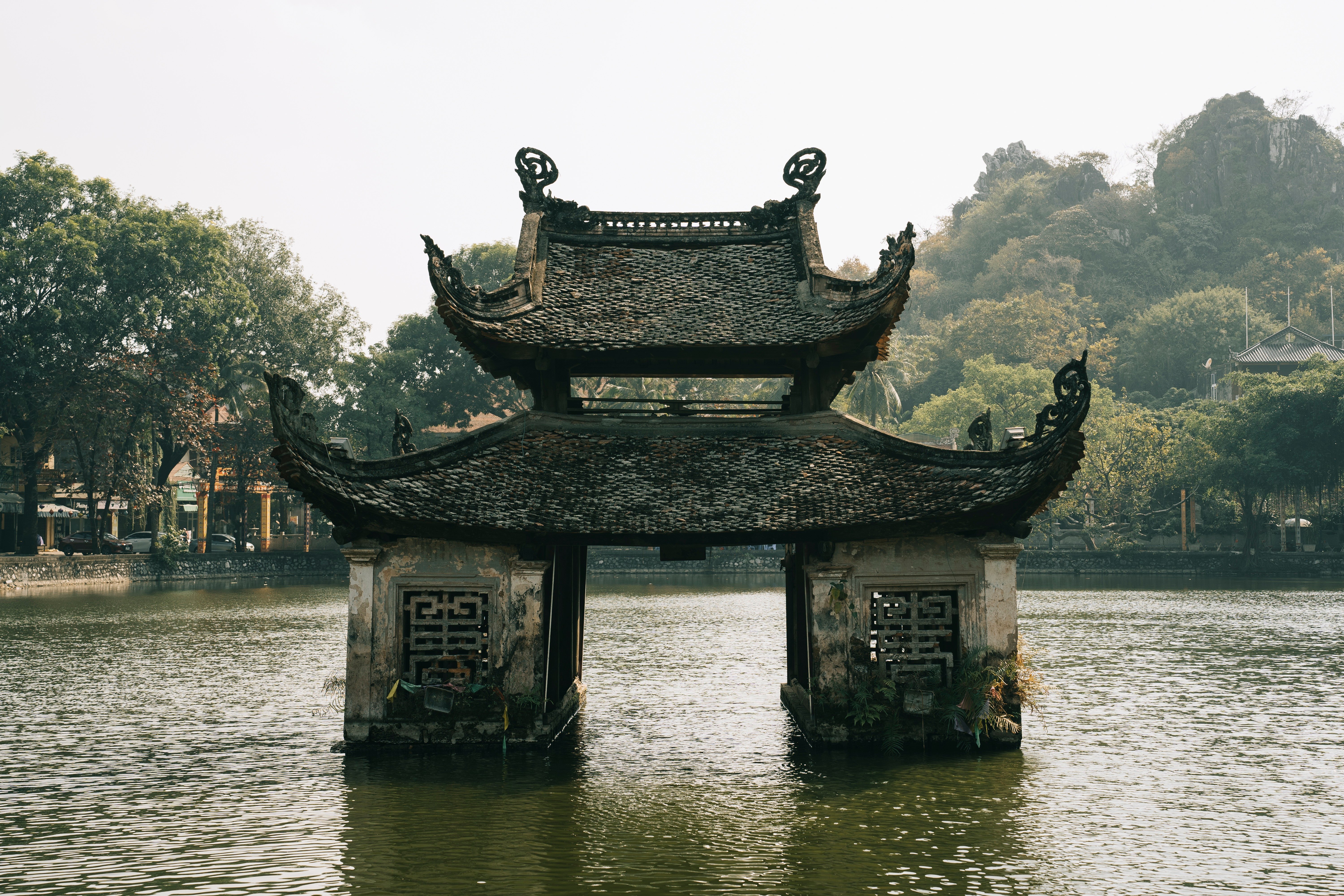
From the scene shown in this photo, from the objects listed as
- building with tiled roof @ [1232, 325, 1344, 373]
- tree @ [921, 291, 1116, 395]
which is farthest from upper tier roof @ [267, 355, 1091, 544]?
tree @ [921, 291, 1116, 395]

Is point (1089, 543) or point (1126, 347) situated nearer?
point (1089, 543)

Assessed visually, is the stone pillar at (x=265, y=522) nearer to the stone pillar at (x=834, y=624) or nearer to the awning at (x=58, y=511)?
the awning at (x=58, y=511)

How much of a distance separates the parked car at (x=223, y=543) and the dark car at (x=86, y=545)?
16.7 feet

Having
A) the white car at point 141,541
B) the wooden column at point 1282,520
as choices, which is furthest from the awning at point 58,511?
the wooden column at point 1282,520

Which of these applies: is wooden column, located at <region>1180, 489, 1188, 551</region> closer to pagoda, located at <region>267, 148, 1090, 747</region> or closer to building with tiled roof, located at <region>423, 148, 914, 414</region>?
building with tiled roof, located at <region>423, 148, 914, 414</region>

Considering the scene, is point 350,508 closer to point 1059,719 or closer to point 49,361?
point 1059,719

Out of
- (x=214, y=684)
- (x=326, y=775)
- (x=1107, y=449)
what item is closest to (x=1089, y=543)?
(x=1107, y=449)

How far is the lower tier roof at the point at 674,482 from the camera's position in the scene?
15750mm

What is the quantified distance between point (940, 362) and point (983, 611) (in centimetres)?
9448

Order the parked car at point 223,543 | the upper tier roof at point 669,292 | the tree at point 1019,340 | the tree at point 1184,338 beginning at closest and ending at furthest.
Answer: the upper tier roof at point 669,292, the parked car at point 223,543, the tree at point 1019,340, the tree at point 1184,338

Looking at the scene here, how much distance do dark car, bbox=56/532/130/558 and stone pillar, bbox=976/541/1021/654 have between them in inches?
2286

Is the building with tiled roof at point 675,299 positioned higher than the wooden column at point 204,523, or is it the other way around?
the building with tiled roof at point 675,299

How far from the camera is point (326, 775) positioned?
16078mm

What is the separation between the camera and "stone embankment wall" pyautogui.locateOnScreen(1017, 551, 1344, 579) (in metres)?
63.0
